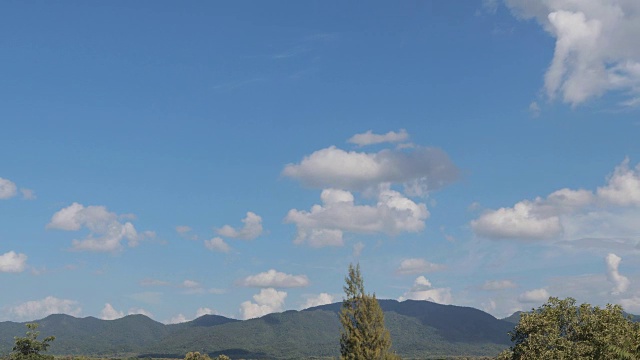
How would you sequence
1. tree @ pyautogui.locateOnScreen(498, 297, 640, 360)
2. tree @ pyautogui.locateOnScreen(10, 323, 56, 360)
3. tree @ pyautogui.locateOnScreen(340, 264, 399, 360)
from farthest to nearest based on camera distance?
tree @ pyautogui.locateOnScreen(10, 323, 56, 360)
tree @ pyautogui.locateOnScreen(498, 297, 640, 360)
tree @ pyautogui.locateOnScreen(340, 264, 399, 360)

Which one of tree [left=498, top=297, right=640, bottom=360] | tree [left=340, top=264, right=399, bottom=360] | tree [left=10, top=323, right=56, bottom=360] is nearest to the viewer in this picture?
tree [left=340, top=264, right=399, bottom=360]

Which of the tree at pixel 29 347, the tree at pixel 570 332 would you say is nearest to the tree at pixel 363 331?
the tree at pixel 570 332

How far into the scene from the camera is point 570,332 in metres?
63.3

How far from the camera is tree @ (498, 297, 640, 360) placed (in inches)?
2296

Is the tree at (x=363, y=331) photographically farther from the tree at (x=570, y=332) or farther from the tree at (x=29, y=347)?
the tree at (x=29, y=347)

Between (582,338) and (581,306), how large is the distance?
3.15 m

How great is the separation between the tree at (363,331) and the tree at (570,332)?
1803cm

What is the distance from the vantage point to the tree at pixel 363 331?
49.2 m

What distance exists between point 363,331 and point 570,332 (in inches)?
995

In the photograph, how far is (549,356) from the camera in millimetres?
58500

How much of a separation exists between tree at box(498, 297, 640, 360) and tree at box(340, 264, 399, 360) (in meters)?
18.0

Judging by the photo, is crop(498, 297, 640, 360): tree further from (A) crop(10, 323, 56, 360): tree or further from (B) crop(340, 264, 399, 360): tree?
(A) crop(10, 323, 56, 360): tree

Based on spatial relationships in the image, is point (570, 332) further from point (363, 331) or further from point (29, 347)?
point (29, 347)

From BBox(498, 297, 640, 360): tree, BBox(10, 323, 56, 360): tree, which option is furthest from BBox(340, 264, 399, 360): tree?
BBox(10, 323, 56, 360): tree
